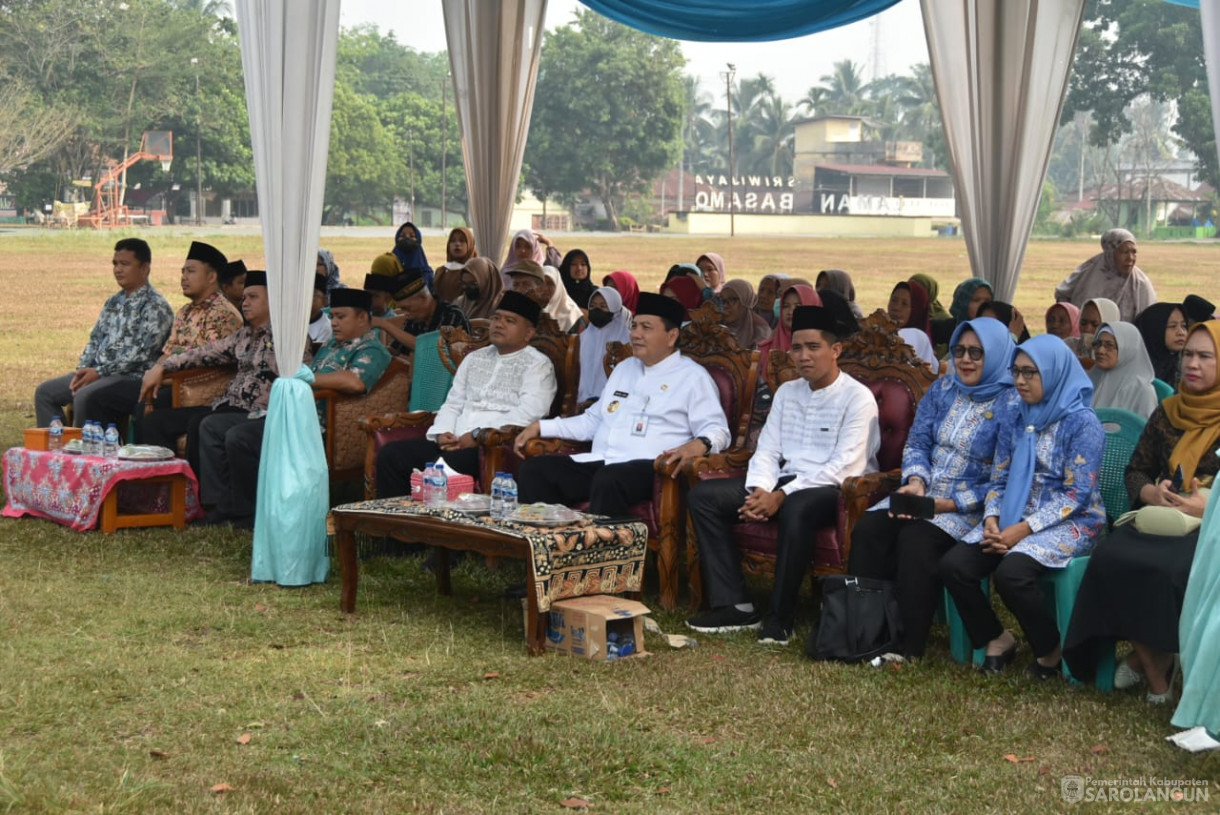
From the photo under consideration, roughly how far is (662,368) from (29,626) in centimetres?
290

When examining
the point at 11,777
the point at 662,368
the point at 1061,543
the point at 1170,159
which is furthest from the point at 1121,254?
the point at 1170,159

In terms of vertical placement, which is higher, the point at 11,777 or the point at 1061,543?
the point at 1061,543

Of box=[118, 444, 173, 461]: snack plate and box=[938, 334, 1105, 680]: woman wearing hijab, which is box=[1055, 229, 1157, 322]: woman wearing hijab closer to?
box=[938, 334, 1105, 680]: woman wearing hijab

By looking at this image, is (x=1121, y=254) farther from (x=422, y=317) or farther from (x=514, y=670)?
(x=514, y=670)

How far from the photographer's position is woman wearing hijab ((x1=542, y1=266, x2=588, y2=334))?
31.9 ft

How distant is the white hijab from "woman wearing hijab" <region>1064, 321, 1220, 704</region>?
5260 mm

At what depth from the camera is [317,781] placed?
3947mm

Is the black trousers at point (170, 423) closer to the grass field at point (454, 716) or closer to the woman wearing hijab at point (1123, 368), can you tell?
the grass field at point (454, 716)

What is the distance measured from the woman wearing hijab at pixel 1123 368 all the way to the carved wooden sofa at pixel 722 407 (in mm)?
1652

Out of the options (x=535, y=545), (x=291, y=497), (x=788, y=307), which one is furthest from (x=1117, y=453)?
(x=291, y=497)

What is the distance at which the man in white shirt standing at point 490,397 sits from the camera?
699cm

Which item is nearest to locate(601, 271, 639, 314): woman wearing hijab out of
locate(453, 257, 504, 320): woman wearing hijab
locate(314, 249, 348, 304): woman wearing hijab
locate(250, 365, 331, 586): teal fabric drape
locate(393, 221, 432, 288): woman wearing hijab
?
locate(453, 257, 504, 320): woman wearing hijab

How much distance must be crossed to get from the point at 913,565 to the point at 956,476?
0.45 m

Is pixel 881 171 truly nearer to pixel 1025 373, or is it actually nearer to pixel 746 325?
pixel 746 325
